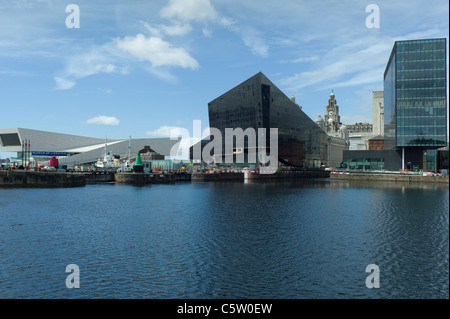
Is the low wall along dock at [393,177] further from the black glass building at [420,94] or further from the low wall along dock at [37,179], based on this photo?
the low wall along dock at [37,179]

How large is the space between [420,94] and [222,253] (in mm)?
120720

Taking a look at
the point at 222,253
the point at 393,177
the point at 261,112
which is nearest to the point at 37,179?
the point at 222,253

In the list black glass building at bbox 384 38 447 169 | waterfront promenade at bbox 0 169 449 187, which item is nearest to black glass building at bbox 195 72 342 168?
waterfront promenade at bbox 0 169 449 187

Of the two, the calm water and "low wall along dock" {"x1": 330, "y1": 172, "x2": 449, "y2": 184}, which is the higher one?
"low wall along dock" {"x1": 330, "y1": 172, "x2": 449, "y2": 184}

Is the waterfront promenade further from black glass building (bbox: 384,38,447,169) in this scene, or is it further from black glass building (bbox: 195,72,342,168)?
black glass building (bbox: 195,72,342,168)

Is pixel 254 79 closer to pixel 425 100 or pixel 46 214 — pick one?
pixel 425 100

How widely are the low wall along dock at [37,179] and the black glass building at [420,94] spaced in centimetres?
10491

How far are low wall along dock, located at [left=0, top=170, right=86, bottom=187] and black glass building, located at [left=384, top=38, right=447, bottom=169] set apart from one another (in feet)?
344

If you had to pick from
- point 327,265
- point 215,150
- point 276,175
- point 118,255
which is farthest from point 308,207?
point 215,150

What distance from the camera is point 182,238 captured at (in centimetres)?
3056

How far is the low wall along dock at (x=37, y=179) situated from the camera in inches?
3295

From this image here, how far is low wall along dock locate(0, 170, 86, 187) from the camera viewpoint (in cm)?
8369

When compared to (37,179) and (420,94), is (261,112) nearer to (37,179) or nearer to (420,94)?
(420,94)

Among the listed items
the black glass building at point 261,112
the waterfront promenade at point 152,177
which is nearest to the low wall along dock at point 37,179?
the waterfront promenade at point 152,177
